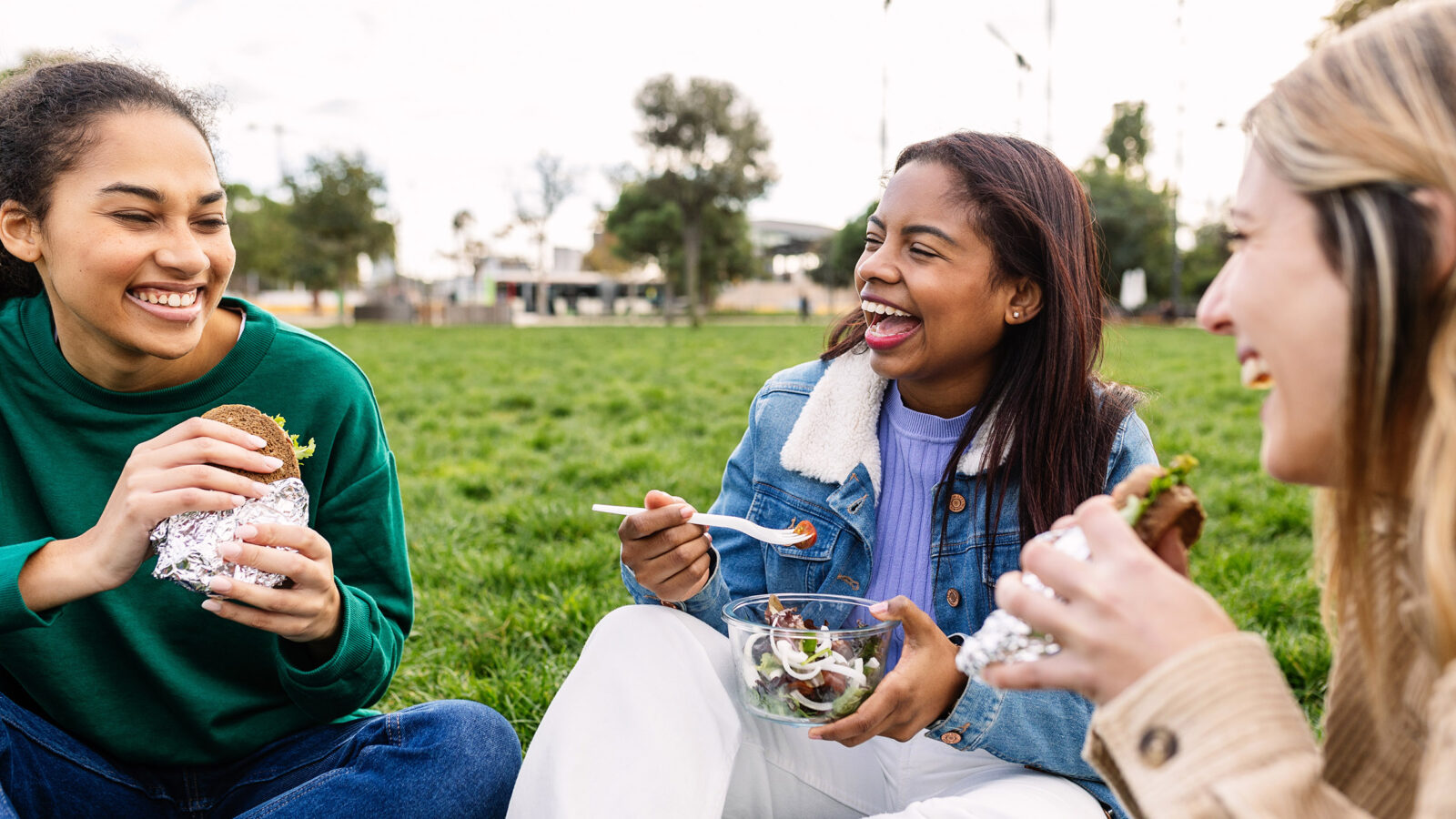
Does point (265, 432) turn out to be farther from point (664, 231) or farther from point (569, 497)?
point (664, 231)

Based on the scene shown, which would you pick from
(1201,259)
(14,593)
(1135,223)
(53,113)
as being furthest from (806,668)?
(1201,259)

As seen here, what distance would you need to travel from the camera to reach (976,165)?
2205 mm

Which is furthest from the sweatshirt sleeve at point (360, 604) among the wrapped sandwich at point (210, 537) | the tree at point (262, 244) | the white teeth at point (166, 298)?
the tree at point (262, 244)

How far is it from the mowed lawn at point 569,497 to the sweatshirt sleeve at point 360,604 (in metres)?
0.76

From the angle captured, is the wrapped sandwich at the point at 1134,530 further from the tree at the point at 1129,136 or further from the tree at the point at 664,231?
the tree at the point at 1129,136

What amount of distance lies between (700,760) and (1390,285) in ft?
4.14

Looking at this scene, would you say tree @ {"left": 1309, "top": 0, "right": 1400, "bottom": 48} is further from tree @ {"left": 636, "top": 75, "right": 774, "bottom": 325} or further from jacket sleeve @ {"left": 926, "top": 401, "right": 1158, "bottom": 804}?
tree @ {"left": 636, "top": 75, "right": 774, "bottom": 325}

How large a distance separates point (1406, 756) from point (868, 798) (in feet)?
3.43

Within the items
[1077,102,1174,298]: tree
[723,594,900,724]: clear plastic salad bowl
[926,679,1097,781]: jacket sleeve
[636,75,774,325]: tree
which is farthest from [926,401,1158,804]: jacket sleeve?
[1077,102,1174,298]: tree

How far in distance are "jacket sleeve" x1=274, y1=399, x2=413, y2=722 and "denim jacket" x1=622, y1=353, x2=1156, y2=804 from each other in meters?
0.51

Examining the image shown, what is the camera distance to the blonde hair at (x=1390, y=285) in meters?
0.99

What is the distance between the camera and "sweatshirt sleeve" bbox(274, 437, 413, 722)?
6.26 feet

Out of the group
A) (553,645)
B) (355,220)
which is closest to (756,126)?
(355,220)

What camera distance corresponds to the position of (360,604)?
1.95m
